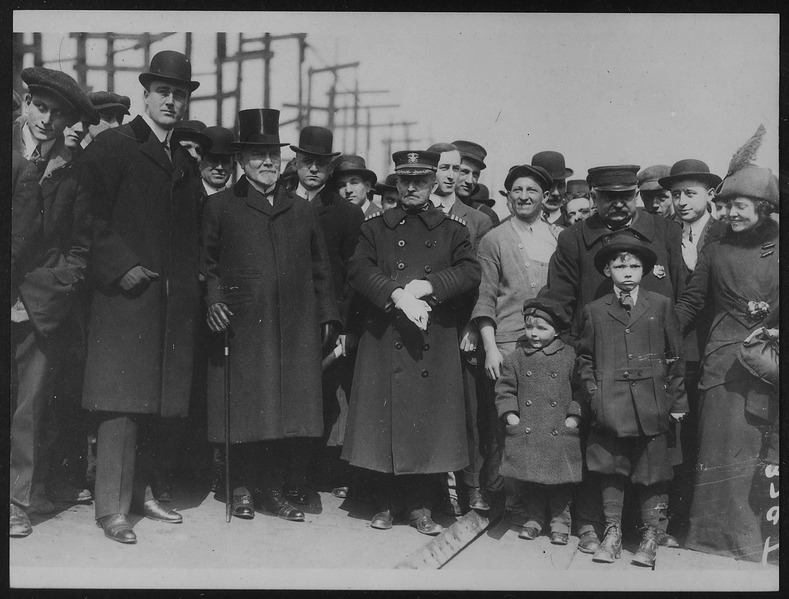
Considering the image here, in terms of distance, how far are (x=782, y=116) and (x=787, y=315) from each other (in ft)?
4.56

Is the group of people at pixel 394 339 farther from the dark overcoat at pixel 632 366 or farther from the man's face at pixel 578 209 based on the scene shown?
the man's face at pixel 578 209

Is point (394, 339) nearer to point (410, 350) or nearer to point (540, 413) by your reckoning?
point (410, 350)

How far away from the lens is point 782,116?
18.7 feet

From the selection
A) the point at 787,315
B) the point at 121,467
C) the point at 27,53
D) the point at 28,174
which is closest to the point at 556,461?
the point at 787,315

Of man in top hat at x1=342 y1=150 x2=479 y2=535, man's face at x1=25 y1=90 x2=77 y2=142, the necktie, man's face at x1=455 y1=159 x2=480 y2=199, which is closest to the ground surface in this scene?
man in top hat at x1=342 y1=150 x2=479 y2=535

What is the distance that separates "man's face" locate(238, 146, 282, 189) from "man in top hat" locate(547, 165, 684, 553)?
198 centimetres

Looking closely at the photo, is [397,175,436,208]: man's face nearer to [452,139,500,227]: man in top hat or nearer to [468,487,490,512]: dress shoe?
[452,139,500,227]: man in top hat

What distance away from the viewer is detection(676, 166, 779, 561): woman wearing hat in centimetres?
530

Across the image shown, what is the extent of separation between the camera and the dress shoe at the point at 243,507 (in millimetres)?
5352

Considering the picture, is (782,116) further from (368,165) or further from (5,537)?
(5,537)

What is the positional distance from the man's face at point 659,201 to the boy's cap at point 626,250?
1.27m

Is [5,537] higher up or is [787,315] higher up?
→ [787,315]

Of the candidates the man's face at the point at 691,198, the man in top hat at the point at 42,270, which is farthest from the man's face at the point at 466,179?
the man in top hat at the point at 42,270

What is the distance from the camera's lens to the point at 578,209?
6.66 m
